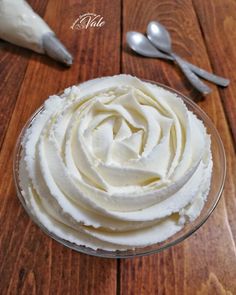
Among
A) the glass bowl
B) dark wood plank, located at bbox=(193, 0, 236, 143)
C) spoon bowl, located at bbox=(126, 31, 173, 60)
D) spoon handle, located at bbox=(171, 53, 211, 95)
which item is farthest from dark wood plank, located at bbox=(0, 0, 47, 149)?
dark wood plank, located at bbox=(193, 0, 236, 143)

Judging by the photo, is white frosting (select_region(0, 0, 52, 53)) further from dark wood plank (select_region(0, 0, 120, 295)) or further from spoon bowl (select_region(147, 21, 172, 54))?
spoon bowl (select_region(147, 21, 172, 54))

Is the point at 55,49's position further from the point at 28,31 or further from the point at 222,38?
the point at 222,38

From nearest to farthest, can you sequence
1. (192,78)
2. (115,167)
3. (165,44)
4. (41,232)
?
(115,167), (41,232), (192,78), (165,44)

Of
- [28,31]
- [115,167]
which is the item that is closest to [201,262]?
[115,167]

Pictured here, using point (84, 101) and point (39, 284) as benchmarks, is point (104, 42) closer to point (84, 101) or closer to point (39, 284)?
point (84, 101)

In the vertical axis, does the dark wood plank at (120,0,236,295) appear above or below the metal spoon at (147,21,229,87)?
below

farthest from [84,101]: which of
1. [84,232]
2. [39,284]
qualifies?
A: [39,284]
